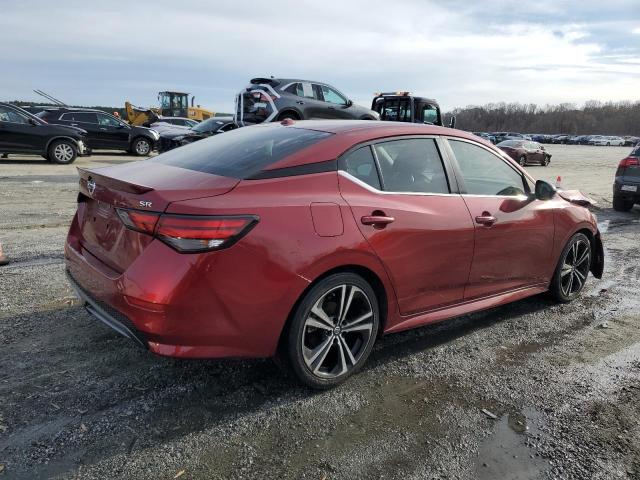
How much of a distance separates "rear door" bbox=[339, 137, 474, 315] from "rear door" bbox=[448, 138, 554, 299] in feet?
0.49

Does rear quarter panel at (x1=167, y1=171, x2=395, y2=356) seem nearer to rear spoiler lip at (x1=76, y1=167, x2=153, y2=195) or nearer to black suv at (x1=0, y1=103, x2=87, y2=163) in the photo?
rear spoiler lip at (x1=76, y1=167, x2=153, y2=195)

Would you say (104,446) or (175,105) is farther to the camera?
(175,105)

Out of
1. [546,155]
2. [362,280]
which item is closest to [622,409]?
[362,280]

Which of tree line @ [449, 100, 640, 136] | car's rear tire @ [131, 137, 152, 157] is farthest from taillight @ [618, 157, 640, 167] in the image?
tree line @ [449, 100, 640, 136]

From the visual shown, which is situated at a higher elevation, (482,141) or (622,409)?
(482,141)

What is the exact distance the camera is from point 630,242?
8023 millimetres

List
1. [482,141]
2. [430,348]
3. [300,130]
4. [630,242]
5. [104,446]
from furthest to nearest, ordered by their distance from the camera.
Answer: [630,242] → [482,141] → [430,348] → [300,130] → [104,446]

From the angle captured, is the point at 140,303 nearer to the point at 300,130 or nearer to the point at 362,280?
the point at 362,280

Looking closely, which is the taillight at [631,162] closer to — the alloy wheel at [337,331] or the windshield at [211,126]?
the alloy wheel at [337,331]

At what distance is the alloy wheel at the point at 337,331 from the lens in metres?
3.09

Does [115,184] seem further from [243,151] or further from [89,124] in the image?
[89,124]

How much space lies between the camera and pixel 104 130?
1945 centimetres

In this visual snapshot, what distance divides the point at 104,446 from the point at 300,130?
2.29 metres

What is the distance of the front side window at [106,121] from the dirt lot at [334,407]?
16.7m
